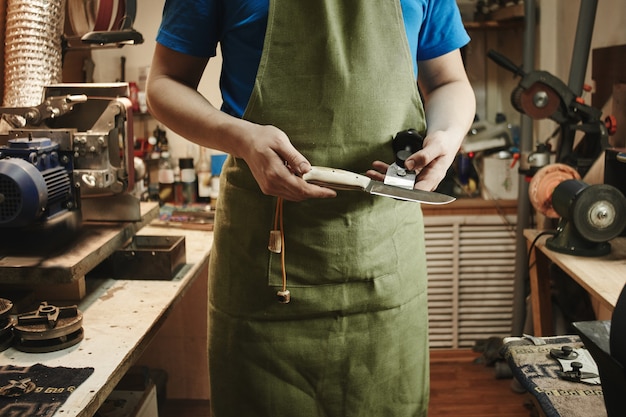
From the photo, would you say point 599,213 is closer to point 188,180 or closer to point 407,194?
point 407,194

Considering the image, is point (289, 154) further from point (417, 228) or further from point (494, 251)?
point (494, 251)

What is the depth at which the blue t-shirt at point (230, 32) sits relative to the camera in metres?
1.23

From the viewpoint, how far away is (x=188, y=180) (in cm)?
350

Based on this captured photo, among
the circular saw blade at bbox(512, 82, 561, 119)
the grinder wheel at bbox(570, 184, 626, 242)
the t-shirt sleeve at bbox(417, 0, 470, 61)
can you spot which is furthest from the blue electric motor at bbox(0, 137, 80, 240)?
the circular saw blade at bbox(512, 82, 561, 119)

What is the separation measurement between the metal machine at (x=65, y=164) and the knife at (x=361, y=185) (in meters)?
0.73

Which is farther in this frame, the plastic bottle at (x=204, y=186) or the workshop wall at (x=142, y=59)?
the workshop wall at (x=142, y=59)

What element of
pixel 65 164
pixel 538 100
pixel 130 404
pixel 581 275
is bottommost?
pixel 130 404

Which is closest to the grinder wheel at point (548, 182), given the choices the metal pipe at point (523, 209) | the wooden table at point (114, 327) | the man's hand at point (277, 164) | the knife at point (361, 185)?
the metal pipe at point (523, 209)

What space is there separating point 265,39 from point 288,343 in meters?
0.57

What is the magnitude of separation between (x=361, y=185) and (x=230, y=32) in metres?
0.37

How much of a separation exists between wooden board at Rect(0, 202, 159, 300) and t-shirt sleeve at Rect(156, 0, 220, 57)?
23.9 inches

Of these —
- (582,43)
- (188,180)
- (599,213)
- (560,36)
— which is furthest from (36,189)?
(560,36)

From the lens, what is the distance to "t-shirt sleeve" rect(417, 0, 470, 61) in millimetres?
1382

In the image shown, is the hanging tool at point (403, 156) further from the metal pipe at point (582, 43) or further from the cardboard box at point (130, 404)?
the metal pipe at point (582, 43)
